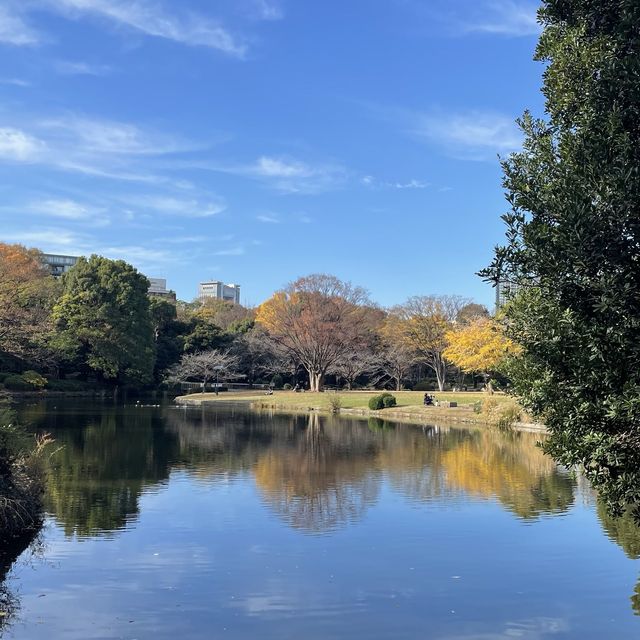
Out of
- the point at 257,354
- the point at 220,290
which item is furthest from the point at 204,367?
the point at 220,290

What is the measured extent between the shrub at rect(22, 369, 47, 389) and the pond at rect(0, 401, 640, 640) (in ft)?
86.5

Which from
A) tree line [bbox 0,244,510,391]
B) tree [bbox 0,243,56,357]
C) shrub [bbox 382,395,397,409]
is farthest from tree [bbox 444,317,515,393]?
tree [bbox 0,243,56,357]

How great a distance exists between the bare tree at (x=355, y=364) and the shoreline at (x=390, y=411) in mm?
8422

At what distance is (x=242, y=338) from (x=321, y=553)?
1938 inches

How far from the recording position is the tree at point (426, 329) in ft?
178

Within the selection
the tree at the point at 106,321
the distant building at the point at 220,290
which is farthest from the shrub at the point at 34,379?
the distant building at the point at 220,290

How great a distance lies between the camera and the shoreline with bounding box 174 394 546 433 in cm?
3212

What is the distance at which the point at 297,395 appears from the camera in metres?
45.7

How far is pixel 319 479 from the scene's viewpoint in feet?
50.6

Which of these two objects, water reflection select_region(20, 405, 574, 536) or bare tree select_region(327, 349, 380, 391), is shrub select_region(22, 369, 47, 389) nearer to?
water reflection select_region(20, 405, 574, 536)

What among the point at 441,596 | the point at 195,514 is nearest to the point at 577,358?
the point at 441,596

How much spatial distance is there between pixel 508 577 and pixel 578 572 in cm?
103

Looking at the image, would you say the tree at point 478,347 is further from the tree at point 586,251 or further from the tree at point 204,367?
the tree at point 586,251

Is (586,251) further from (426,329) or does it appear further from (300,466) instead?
(426,329)
